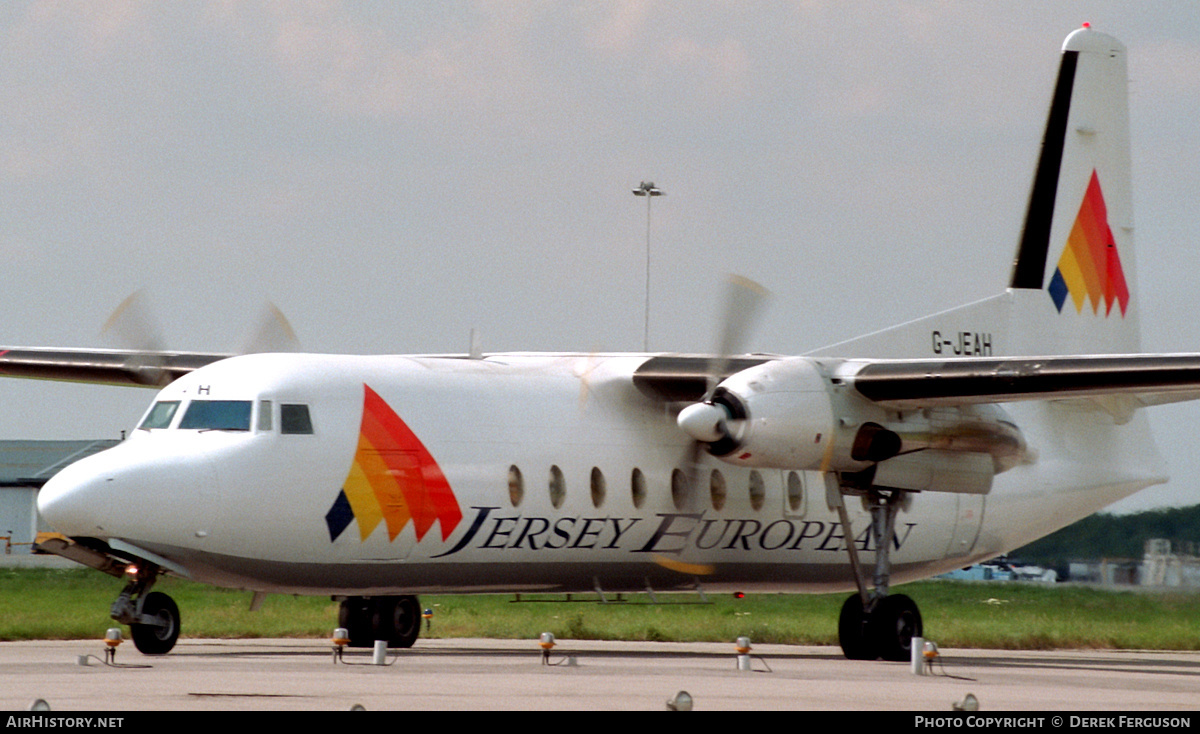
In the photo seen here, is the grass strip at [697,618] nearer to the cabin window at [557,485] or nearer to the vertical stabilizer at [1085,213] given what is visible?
the cabin window at [557,485]

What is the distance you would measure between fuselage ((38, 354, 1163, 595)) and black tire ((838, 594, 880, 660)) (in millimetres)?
1328

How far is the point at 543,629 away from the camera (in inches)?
1037

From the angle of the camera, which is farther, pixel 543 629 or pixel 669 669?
pixel 543 629

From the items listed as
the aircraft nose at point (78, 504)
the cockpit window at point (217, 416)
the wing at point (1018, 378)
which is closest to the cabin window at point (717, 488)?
the wing at point (1018, 378)

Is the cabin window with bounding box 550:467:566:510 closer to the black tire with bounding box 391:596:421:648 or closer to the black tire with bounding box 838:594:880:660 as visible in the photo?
the black tire with bounding box 391:596:421:648

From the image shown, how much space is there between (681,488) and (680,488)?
1 centimetres

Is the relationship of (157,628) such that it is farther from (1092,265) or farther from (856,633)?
(1092,265)

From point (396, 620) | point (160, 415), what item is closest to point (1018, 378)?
point (396, 620)

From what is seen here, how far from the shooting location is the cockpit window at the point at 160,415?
1705cm

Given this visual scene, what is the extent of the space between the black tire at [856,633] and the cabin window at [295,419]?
6933 millimetres
